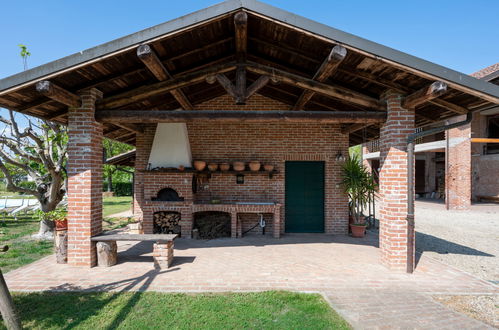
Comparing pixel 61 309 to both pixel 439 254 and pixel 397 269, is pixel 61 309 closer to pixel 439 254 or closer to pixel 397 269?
pixel 397 269

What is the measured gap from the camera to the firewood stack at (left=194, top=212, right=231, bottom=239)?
262 inches

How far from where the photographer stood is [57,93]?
3.80 m

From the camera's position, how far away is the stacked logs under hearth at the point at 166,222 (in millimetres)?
6746

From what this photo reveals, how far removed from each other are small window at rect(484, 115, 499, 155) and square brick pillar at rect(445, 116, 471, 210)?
3676 mm

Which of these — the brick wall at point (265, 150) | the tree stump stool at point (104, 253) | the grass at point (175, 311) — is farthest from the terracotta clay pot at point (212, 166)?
the grass at point (175, 311)

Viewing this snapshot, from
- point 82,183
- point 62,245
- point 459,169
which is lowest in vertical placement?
point 62,245

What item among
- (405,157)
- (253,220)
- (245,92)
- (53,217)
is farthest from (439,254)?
(53,217)

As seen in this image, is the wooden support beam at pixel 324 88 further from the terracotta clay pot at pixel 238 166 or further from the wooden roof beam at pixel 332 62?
the terracotta clay pot at pixel 238 166

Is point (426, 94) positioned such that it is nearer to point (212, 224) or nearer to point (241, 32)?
point (241, 32)

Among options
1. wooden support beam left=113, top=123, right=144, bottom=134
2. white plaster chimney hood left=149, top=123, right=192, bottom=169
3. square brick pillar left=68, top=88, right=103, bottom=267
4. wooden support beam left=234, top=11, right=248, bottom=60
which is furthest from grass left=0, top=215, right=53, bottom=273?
wooden support beam left=234, top=11, right=248, bottom=60

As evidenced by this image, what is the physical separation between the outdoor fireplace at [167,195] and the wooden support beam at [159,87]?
2773 millimetres

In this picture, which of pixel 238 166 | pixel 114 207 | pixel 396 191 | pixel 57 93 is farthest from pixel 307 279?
pixel 114 207

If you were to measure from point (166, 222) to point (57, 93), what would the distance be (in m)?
4.07

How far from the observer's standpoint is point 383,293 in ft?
11.4
